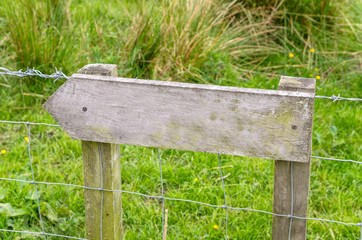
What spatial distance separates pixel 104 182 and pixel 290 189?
30.9 inches

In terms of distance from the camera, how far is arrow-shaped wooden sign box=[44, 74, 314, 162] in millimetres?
1682

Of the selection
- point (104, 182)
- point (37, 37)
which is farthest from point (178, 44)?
point (104, 182)

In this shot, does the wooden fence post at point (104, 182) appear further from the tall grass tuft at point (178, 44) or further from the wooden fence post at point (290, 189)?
the tall grass tuft at point (178, 44)

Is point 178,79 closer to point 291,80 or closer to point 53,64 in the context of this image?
point 53,64

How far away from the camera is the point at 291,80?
70.2 inches

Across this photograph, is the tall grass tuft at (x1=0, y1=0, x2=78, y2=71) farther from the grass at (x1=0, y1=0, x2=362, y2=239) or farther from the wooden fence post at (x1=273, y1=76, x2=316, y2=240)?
the wooden fence post at (x1=273, y1=76, x2=316, y2=240)

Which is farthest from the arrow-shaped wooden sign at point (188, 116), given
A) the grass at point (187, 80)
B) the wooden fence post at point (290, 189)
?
the grass at point (187, 80)

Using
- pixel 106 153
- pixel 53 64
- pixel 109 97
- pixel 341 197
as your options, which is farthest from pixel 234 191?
pixel 53 64

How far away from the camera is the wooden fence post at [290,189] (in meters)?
1.77

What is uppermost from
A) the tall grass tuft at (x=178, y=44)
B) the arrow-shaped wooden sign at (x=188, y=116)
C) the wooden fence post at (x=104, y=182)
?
the tall grass tuft at (x=178, y=44)

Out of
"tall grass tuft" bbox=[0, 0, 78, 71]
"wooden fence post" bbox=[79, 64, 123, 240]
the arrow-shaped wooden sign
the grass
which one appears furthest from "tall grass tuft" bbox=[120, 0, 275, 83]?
the arrow-shaped wooden sign

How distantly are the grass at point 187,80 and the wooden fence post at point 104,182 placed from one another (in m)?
0.60

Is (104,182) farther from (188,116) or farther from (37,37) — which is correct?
(37,37)

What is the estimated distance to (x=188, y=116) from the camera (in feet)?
5.81
